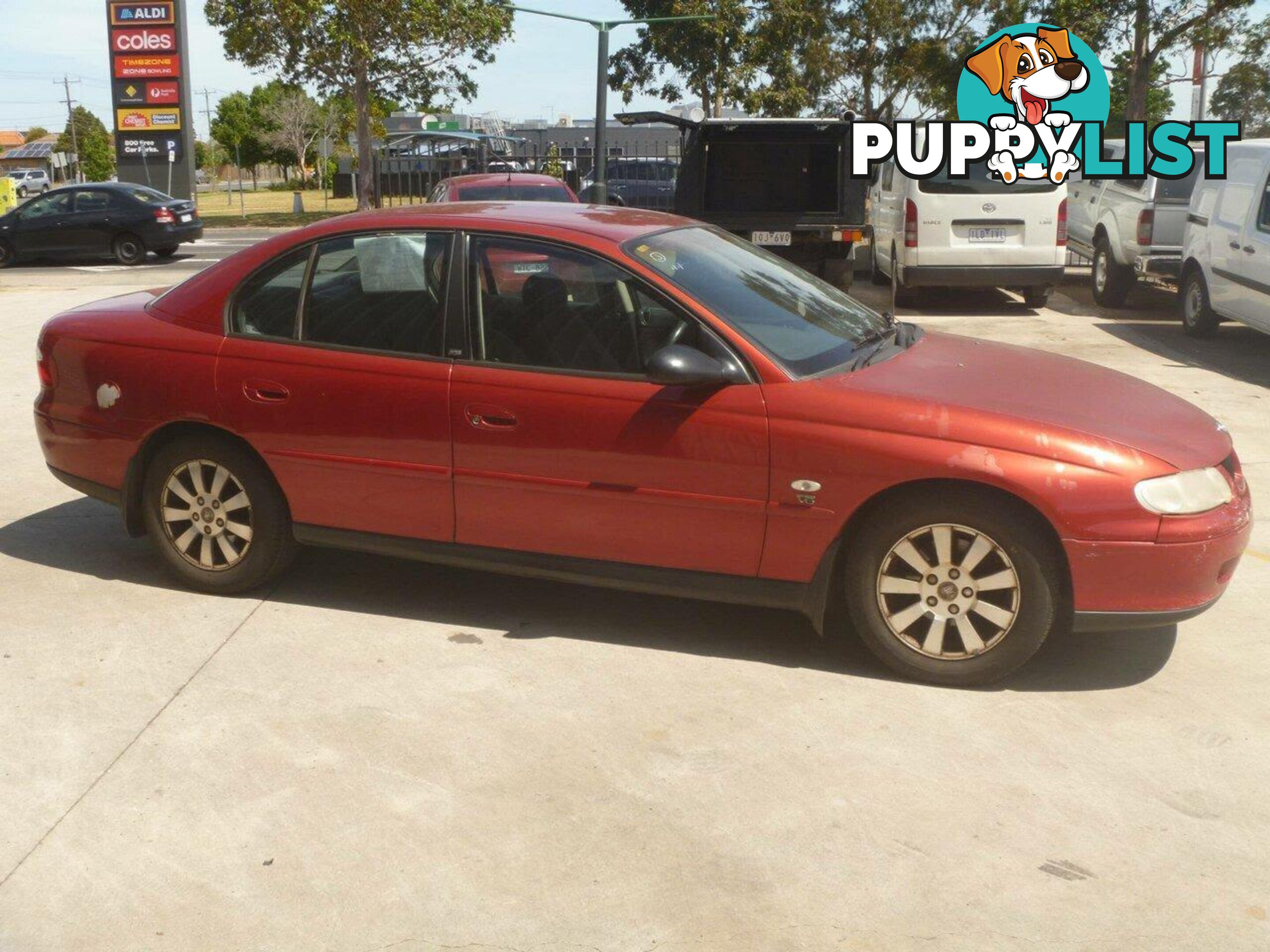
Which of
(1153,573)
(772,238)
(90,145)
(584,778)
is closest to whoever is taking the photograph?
(584,778)

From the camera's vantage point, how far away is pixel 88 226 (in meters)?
24.6

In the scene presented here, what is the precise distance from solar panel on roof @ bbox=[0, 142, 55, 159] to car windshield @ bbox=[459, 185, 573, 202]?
11380 centimetres

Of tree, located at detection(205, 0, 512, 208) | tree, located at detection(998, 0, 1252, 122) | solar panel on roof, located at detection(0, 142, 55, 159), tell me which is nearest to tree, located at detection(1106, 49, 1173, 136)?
tree, located at detection(998, 0, 1252, 122)

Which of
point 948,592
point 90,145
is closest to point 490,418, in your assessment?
point 948,592

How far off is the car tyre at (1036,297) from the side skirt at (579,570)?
11.9 m

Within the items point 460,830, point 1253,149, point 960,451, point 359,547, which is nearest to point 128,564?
point 359,547

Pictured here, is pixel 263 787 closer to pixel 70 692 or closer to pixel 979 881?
pixel 70 692

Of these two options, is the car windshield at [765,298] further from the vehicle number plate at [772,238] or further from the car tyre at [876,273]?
the car tyre at [876,273]

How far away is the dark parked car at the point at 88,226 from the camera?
2453cm

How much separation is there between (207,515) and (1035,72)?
31.5 m

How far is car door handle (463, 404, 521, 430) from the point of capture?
4.98 metres

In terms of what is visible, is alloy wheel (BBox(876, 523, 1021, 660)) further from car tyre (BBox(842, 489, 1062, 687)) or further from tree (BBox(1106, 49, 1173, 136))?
tree (BBox(1106, 49, 1173, 136))

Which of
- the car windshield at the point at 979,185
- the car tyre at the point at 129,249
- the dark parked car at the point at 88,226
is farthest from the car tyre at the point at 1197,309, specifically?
the car tyre at the point at 129,249

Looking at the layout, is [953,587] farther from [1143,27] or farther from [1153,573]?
[1143,27]
